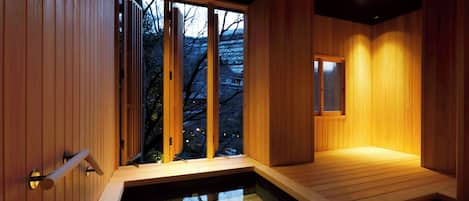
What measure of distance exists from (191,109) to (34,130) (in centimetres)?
259

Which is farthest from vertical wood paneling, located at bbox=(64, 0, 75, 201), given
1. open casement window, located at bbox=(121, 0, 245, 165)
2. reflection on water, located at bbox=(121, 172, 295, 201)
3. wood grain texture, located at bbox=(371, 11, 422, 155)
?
wood grain texture, located at bbox=(371, 11, 422, 155)

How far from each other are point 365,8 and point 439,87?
171 centimetres

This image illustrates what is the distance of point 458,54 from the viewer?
88.0 inches

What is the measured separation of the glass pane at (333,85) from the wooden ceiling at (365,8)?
0.90m

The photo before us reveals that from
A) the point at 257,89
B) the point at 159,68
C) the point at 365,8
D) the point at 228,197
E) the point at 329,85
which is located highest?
the point at 365,8

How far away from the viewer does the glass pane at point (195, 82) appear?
11.8 feet

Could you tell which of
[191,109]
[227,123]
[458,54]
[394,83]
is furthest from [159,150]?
[394,83]

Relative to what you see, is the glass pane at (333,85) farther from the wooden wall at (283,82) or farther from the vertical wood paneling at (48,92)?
the vertical wood paneling at (48,92)

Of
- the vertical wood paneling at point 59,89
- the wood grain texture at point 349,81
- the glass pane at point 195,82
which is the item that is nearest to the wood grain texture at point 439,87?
the wood grain texture at point 349,81

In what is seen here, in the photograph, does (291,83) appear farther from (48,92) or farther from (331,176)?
(48,92)

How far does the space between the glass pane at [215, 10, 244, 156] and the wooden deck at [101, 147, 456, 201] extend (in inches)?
13.6

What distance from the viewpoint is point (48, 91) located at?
1191mm

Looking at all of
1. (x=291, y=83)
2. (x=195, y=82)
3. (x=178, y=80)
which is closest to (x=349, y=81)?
(x=291, y=83)

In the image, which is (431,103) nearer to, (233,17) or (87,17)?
(233,17)
